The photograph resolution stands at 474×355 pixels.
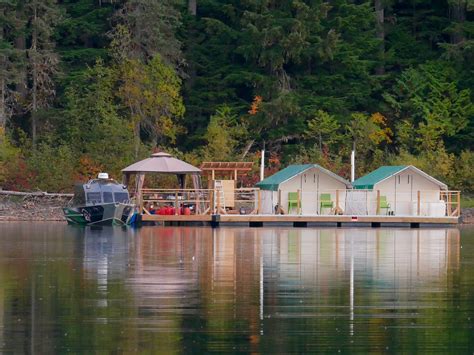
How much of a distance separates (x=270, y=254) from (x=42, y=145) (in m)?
34.9

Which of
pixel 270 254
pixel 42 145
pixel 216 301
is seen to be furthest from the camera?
pixel 42 145

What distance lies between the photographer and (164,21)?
7106 centimetres

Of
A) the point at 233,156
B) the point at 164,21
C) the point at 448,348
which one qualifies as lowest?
the point at 448,348

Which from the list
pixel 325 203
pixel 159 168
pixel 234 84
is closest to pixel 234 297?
pixel 159 168

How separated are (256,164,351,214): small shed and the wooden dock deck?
1427 mm

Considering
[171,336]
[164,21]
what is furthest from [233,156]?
[171,336]

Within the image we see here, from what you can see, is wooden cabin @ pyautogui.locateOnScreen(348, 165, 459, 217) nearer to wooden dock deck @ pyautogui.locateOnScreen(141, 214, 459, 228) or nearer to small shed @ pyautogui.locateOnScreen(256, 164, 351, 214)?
small shed @ pyautogui.locateOnScreen(256, 164, 351, 214)

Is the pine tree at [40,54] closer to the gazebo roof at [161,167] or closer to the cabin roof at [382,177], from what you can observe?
the gazebo roof at [161,167]

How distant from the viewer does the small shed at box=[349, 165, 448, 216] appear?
192 feet

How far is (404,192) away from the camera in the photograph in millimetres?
59312

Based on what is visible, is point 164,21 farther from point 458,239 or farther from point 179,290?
point 179,290

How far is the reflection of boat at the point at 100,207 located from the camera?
56125mm

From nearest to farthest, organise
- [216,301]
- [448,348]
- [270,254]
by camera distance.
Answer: [448,348] < [216,301] < [270,254]

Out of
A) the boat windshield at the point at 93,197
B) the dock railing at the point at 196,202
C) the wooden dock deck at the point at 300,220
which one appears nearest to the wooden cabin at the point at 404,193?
the wooden dock deck at the point at 300,220
